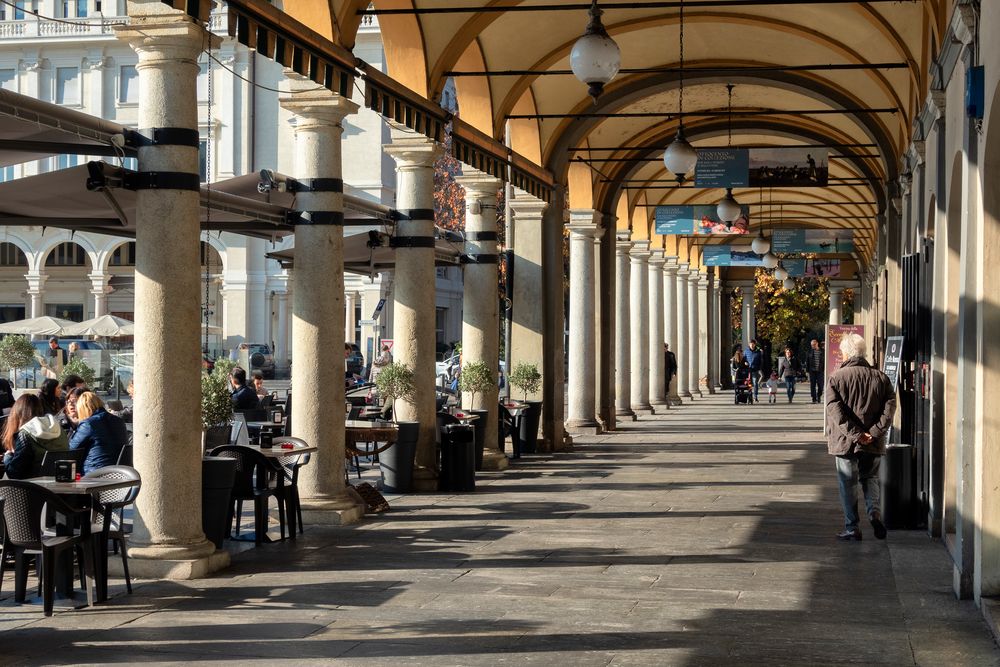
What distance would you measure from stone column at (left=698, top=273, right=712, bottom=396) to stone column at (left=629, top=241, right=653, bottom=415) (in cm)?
1244

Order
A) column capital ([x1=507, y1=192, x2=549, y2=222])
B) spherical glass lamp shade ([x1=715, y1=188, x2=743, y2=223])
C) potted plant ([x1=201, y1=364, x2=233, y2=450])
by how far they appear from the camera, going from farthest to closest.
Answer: spherical glass lamp shade ([x1=715, y1=188, x2=743, y2=223]) → column capital ([x1=507, y1=192, x2=549, y2=222]) → potted plant ([x1=201, y1=364, x2=233, y2=450])

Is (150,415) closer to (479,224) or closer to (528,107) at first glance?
(479,224)

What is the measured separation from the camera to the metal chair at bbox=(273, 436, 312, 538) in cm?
1045

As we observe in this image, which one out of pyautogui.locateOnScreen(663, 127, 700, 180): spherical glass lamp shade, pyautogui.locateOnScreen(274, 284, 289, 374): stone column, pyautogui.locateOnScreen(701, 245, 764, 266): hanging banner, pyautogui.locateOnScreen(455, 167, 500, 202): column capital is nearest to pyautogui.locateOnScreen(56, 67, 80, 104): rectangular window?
pyautogui.locateOnScreen(274, 284, 289, 374): stone column

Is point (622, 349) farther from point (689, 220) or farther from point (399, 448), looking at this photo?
point (399, 448)

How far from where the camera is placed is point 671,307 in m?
35.7

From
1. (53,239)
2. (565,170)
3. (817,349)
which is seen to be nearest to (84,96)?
(53,239)

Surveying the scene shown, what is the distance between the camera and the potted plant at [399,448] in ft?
45.1

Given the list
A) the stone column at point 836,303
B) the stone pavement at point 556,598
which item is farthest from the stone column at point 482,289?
the stone column at point 836,303

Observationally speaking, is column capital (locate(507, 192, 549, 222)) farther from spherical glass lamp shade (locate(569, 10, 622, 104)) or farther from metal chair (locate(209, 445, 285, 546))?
spherical glass lamp shade (locate(569, 10, 622, 104))

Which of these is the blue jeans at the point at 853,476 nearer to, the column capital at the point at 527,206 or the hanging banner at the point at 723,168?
the column capital at the point at 527,206

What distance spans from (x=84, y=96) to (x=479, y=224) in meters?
38.1

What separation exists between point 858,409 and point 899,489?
1.11 meters

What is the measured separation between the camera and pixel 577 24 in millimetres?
16250
